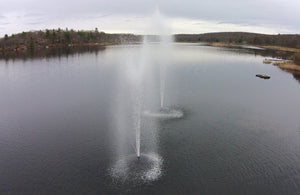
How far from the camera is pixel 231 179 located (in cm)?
2338

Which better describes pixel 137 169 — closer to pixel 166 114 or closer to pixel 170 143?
pixel 170 143

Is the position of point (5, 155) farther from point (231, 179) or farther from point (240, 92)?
point (240, 92)

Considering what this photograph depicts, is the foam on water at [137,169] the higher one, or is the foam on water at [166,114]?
the foam on water at [166,114]

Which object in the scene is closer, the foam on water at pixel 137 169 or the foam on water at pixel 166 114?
the foam on water at pixel 137 169

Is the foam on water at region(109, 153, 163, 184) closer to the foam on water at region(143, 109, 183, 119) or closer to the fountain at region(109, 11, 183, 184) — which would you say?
the fountain at region(109, 11, 183, 184)

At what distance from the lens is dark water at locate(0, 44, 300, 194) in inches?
886

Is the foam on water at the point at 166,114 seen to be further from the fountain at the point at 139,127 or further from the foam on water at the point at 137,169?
the foam on water at the point at 137,169

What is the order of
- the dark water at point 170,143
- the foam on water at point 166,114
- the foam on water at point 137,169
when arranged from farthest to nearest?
the foam on water at point 166,114
the foam on water at point 137,169
the dark water at point 170,143

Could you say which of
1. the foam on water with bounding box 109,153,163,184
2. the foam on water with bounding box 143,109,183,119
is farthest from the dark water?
the foam on water with bounding box 143,109,183,119

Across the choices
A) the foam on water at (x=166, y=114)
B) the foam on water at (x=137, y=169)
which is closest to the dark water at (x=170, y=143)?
the foam on water at (x=137, y=169)

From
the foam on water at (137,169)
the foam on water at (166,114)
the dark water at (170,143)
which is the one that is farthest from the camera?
the foam on water at (166,114)

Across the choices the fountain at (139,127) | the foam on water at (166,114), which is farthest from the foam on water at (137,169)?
the foam on water at (166,114)

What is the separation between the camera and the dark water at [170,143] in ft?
73.8

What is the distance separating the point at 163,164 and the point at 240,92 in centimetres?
3639
